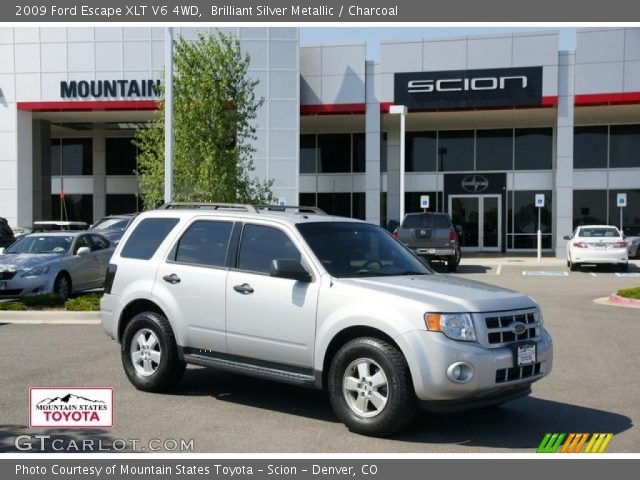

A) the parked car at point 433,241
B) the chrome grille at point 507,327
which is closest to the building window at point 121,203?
the parked car at point 433,241

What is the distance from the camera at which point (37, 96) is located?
34656 millimetres

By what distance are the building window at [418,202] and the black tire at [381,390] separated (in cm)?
3175

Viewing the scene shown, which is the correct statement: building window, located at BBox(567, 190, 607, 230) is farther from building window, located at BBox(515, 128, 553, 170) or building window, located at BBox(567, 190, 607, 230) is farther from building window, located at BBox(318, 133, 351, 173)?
building window, located at BBox(318, 133, 351, 173)

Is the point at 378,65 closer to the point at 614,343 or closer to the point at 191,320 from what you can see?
the point at 614,343

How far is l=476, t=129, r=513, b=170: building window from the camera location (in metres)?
37.2

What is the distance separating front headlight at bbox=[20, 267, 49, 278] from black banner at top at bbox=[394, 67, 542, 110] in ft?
69.7

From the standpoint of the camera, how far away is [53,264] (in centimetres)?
1582

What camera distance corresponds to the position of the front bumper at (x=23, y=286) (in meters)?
15.2

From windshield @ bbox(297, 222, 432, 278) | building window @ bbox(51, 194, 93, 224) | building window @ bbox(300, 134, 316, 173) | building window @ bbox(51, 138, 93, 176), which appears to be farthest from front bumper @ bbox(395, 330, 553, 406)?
building window @ bbox(51, 138, 93, 176)

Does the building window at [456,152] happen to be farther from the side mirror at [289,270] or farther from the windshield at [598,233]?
the side mirror at [289,270]

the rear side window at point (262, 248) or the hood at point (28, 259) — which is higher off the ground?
the rear side window at point (262, 248)

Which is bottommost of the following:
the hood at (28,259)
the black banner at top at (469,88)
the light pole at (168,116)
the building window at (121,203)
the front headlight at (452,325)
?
the hood at (28,259)

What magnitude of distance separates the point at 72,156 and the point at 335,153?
15.6 m
